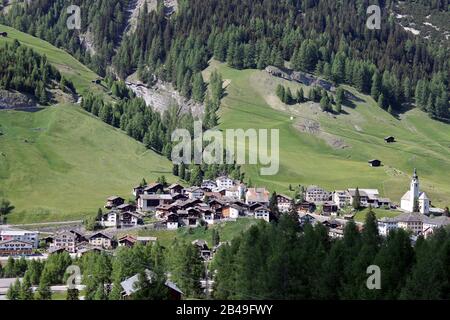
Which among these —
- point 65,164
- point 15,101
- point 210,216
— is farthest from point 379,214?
point 15,101

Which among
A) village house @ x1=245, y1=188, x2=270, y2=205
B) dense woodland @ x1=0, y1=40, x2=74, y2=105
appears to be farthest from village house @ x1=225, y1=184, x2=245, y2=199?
dense woodland @ x1=0, y1=40, x2=74, y2=105

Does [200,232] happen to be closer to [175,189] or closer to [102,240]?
[102,240]

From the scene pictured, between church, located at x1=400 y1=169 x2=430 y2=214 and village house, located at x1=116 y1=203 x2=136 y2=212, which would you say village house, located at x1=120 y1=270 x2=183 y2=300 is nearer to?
village house, located at x1=116 y1=203 x2=136 y2=212

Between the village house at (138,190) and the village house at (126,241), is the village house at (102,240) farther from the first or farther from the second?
the village house at (138,190)

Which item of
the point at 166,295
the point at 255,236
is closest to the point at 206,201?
the point at 255,236

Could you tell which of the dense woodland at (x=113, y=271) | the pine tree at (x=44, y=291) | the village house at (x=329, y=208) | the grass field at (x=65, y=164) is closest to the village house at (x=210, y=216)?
the grass field at (x=65, y=164)
